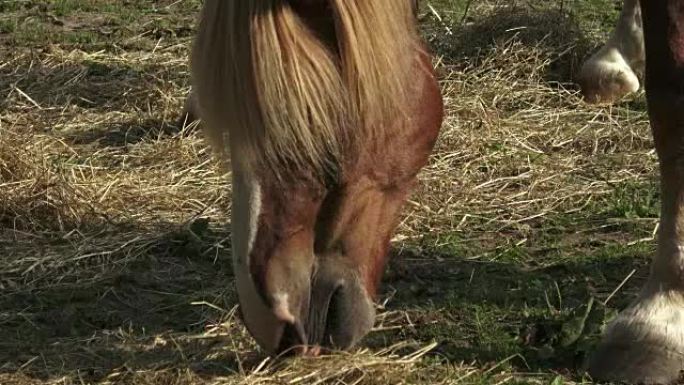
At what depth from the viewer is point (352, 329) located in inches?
117

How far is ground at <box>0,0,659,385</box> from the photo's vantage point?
3357mm

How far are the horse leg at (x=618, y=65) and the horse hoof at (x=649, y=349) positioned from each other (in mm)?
2690

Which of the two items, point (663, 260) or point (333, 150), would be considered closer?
point (333, 150)

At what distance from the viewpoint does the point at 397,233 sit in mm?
4367

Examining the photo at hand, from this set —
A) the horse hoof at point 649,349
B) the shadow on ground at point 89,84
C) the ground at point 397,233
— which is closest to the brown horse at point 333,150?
the horse hoof at point 649,349

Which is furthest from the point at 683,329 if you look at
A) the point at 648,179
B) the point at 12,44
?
the point at 12,44

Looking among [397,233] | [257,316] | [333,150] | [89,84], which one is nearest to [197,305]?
[397,233]

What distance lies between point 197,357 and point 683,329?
50.1 inches

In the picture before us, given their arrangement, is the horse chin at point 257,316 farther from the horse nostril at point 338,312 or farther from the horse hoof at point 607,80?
the horse hoof at point 607,80

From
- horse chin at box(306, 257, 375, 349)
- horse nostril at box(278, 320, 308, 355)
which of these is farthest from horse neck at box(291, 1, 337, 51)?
horse nostril at box(278, 320, 308, 355)

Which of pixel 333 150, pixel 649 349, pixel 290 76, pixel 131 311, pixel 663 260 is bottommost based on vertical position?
pixel 131 311

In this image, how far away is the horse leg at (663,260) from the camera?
310cm

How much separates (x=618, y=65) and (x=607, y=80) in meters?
0.09

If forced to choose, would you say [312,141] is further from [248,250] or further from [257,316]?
[257,316]
